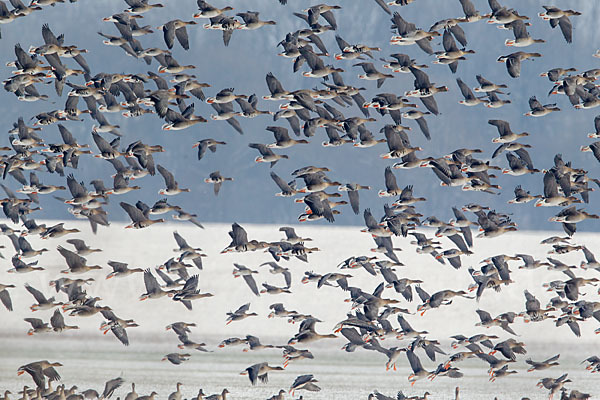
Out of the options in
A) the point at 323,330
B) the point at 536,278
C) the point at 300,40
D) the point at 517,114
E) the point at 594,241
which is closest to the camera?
the point at 300,40

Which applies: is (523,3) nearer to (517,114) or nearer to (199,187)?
(517,114)

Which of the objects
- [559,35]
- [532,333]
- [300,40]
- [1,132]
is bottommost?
[532,333]

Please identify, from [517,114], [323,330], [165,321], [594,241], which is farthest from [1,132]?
[594,241]

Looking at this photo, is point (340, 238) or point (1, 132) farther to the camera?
point (1, 132)

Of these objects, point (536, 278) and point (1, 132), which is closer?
point (536, 278)

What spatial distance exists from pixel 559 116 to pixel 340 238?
7.74m

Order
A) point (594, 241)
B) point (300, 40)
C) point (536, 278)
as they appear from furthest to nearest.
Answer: point (594, 241) < point (536, 278) < point (300, 40)

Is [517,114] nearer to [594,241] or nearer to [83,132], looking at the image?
[594,241]

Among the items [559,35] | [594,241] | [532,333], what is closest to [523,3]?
[559,35]

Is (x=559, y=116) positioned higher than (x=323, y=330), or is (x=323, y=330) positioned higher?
(x=559, y=116)

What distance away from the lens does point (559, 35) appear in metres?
27.6

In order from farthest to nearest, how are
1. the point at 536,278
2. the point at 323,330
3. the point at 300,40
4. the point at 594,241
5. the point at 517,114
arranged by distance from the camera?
1. the point at 517,114
2. the point at 594,241
3. the point at 536,278
4. the point at 323,330
5. the point at 300,40

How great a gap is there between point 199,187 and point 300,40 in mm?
15949

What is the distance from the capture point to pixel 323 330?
22000mm
